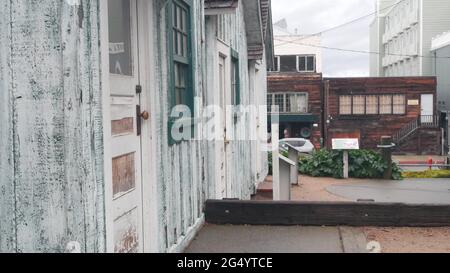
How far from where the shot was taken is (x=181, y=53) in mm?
5789

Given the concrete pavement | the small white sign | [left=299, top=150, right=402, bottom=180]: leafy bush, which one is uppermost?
the small white sign

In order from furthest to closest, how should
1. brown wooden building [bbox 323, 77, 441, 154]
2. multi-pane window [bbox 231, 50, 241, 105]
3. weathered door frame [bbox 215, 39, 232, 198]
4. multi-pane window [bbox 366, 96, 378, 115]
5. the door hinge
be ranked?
multi-pane window [bbox 366, 96, 378, 115] → brown wooden building [bbox 323, 77, 441, 154] → multi-pane window [bbox 231, 50, 241, 105] → weathered door frame [bbox 215, 39, 232, 198] → the door hinge

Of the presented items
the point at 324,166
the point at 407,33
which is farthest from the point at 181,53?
the point at 407,33

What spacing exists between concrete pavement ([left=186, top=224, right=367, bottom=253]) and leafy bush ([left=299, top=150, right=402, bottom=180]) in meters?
9.51

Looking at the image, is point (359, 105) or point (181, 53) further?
point (359, 105)

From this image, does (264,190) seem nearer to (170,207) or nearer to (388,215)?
(388,215)

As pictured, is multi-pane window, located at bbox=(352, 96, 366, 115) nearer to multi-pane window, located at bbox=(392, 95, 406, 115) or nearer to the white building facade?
multi-pane window, located at bbox=(392, 95, 406, 115)

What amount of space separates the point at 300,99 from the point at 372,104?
17.4 ft

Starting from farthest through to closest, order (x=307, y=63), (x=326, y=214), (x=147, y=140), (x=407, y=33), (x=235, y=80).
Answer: (x=407, y=33)
(x=307, y=63)
(x=235, y=80)
(x=326, y=214)
(x=147, y=140)

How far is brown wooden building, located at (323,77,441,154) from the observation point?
1603 inches

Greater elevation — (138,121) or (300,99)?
(300,99)

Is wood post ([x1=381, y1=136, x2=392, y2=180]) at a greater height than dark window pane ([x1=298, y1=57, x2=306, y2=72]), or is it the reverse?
dark window pane ([x1=298, y1=57, x2=306, y2=72])

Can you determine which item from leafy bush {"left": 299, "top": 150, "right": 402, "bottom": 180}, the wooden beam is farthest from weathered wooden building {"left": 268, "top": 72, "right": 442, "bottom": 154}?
the wooden beam

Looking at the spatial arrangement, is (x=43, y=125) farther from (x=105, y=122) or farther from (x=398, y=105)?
(x=398, y=105)
